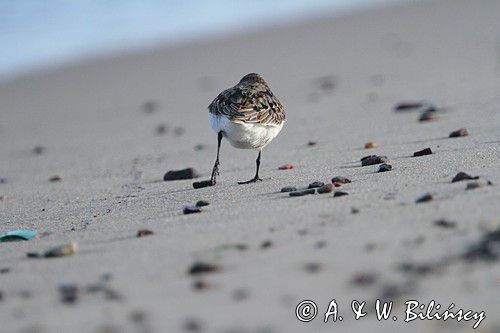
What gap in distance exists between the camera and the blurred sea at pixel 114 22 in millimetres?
15258

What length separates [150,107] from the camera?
10.6 meters

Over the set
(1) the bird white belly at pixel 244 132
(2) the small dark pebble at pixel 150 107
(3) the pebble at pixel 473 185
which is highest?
(2) the small dark pebble at pixel 150 107

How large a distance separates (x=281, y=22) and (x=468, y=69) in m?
5.87

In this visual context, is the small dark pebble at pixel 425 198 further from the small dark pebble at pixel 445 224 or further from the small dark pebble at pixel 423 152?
the small dark pebble at pixel 423 152

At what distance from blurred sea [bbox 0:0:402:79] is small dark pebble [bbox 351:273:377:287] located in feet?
38.7

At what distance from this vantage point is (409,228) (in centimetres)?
421

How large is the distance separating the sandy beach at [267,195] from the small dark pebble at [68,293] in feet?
0.05

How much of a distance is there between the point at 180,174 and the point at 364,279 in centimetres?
349

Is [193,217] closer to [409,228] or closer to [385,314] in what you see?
[409,228]

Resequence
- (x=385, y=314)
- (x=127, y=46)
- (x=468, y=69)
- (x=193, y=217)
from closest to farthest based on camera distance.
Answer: (x=385, y=314)
(x=193, y=217)
(x=468, y=69)
(x=127, y=46)

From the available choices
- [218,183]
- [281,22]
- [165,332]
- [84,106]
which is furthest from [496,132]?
[281,22]

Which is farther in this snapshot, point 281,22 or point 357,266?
point 281,22

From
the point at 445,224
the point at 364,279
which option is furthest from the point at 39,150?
the point at 364,279

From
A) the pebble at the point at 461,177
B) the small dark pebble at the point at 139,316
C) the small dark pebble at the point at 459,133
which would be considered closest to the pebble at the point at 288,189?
the pebble at the point at 461,177
